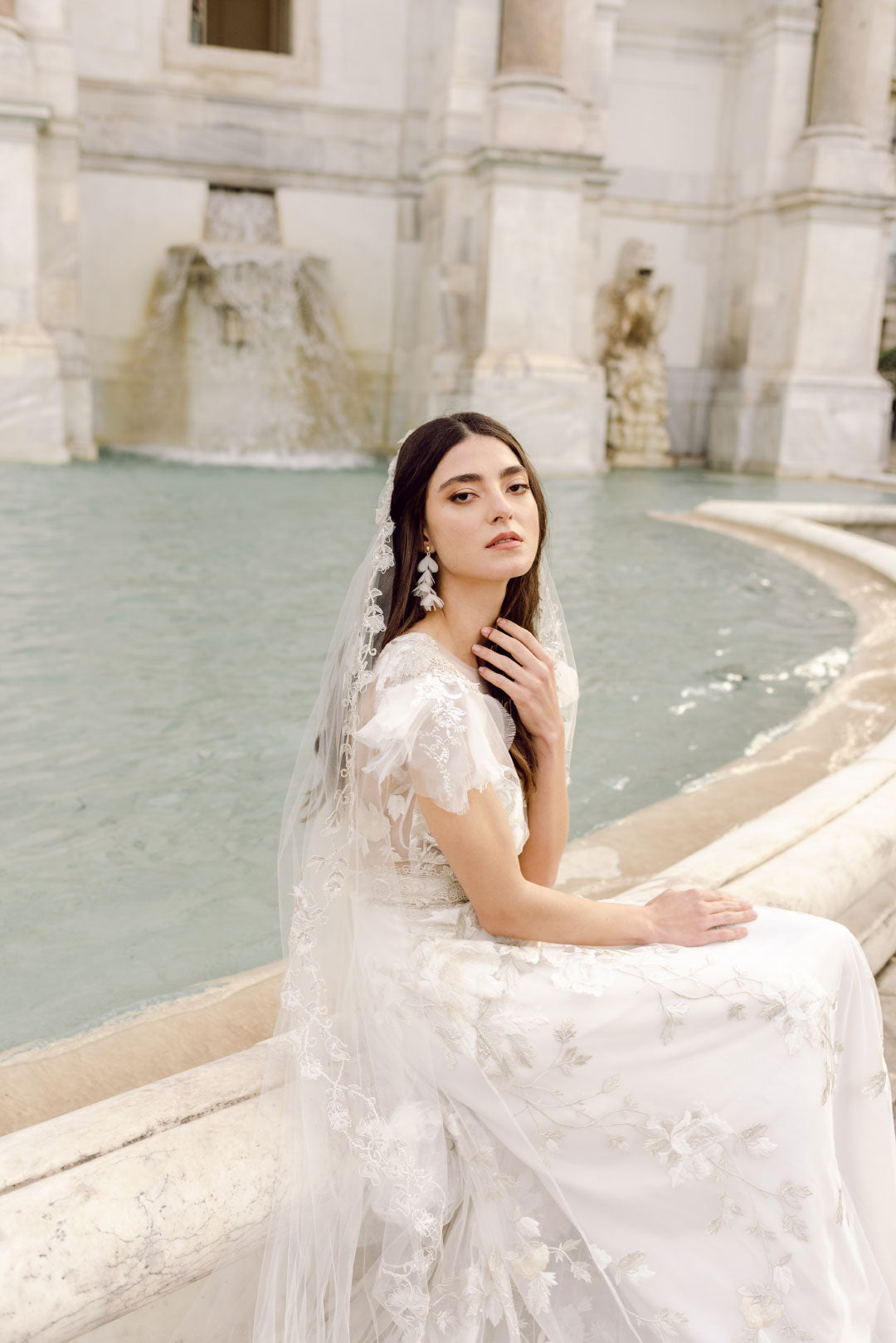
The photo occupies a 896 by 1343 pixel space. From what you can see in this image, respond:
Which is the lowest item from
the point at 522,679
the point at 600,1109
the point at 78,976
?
the point at 78,976

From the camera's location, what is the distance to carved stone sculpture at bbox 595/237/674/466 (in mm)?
14930

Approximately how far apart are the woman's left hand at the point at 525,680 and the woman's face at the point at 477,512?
0.37 feet

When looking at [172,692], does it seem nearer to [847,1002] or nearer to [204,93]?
[847,1002]

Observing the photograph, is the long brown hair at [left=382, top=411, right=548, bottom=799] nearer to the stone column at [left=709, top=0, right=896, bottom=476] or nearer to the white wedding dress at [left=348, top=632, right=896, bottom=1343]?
the white wedding dress at [left=348, top=632, right=896, bottom=1343]

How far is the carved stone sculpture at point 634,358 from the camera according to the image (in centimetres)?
1493

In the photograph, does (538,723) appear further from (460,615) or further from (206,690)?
(206,690)

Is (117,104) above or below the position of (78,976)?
above

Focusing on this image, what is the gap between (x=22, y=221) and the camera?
11.2 m

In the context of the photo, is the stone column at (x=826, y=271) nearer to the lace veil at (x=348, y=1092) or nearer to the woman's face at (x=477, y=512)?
the woman's face at (x=477, y=512)

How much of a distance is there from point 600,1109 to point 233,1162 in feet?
1.67

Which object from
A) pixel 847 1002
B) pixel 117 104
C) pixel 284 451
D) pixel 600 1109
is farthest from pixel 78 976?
pixel 117 104

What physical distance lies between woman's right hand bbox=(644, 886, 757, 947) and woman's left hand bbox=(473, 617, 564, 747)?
32cm

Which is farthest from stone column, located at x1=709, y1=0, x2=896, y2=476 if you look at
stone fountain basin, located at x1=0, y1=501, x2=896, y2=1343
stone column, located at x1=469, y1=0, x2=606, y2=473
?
stone fountain basin, located at x1=0, y1=501, x2=896, y2=1343

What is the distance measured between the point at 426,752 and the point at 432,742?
17 mm
